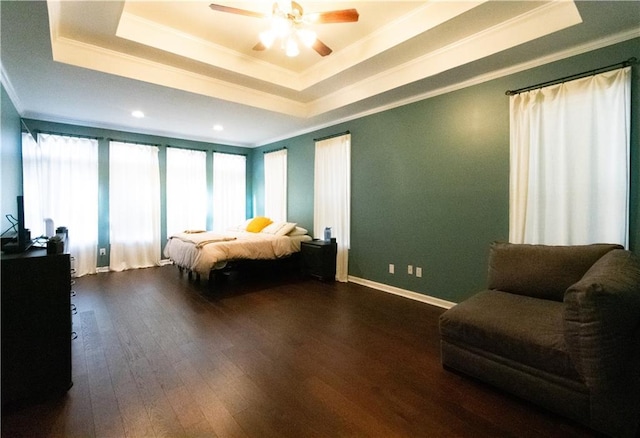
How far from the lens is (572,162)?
2.57m

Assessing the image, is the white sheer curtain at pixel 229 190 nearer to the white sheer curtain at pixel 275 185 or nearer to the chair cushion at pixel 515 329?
the white sheer curtain at pixel 275 185

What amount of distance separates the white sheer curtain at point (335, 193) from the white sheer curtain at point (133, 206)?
3.06m

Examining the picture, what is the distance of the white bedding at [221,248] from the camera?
3.96 m

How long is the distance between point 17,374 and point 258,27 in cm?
330

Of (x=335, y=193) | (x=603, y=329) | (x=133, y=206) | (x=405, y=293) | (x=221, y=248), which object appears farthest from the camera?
(x=133, y=206)

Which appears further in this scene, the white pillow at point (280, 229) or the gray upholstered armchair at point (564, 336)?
the white pillow at point (280, 229)

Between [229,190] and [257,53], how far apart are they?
3.60 meters

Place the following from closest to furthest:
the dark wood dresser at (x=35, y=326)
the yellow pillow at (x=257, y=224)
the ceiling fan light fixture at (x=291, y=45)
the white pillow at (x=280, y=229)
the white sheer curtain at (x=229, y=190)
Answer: the dark wood dresser at (x=35, y=326) → the ceiling fan light fixture at (x=291, y=45) → the white pillow at (x=280, y=229) → the yellow pillow at (x=257, y=224) → the white sheer curtain at (x=229, y=190)

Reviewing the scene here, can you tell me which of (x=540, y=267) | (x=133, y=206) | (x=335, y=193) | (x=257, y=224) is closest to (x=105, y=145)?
(x=133, y=206)

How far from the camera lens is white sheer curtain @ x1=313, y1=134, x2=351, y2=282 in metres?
4.59

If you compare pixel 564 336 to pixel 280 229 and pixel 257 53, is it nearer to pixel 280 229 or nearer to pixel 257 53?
pixel 257 53

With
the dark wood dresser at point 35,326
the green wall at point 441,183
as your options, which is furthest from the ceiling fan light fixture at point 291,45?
the dark wood dresser at point 35,326

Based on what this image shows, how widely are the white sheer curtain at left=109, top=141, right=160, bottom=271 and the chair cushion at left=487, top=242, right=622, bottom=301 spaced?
5.52 meters

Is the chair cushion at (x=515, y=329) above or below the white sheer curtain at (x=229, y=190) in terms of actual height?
below
